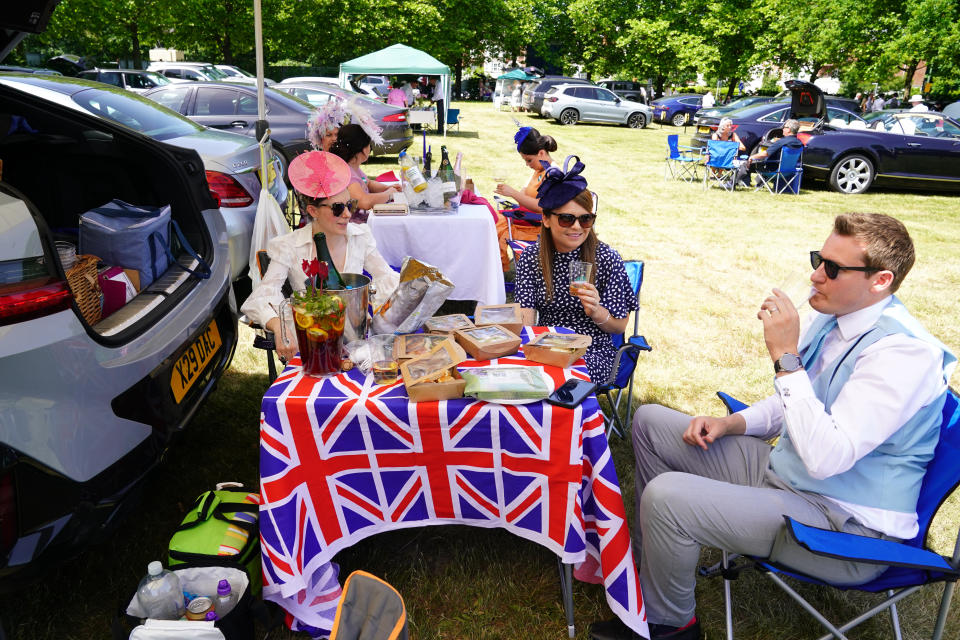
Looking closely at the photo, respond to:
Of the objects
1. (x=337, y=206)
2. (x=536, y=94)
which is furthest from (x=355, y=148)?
Result: (x=536, y=94)

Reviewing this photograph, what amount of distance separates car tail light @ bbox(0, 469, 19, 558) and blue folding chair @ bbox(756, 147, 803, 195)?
A: 10971mm

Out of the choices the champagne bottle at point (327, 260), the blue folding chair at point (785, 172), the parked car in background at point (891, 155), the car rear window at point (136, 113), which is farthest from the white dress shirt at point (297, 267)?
the parked car in background at point (891, 155)

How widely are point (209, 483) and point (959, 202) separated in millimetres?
12144

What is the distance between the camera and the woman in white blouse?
2367 millimetres

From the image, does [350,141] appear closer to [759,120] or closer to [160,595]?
[160,595]

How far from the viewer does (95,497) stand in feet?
5.42

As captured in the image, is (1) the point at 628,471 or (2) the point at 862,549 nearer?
(2) the point at 862,549

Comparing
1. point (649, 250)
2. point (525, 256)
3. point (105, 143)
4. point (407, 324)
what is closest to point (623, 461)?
point (525, 256)

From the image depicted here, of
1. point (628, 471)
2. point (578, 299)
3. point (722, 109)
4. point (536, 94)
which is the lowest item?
point (628, 471)

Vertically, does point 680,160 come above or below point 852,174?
above

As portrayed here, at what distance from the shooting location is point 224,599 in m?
1.86

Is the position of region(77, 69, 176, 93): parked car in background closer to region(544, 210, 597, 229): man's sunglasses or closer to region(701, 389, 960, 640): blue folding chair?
region(544, 210, 597, 229): man's sunglasses

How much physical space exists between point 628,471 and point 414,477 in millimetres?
1466

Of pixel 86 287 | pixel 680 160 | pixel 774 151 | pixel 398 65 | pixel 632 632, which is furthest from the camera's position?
pixel 398 65
